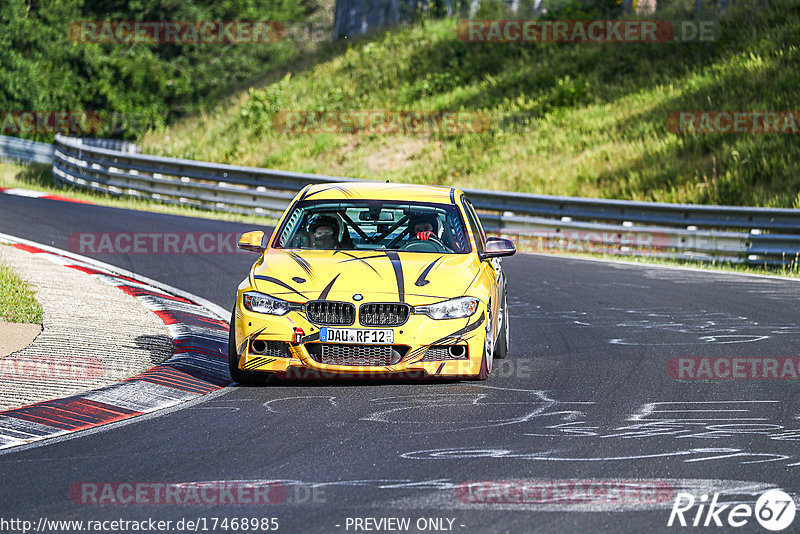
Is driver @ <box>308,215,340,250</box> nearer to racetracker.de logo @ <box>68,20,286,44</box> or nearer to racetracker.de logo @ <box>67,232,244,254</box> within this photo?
racetracker.de logo @ <box>67,232,244,254</box>

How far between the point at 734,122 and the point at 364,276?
1975cm

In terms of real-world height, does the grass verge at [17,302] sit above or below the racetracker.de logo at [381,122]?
below

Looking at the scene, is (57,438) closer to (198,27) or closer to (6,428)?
(6,428)

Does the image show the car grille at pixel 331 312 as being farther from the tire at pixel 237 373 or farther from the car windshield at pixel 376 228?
the car windshield at pixel 376 228

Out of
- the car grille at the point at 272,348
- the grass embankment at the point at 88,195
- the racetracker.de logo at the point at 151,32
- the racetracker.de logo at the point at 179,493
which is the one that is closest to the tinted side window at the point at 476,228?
the car grille at the point at 272,348

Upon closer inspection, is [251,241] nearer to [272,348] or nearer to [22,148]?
[272,348]

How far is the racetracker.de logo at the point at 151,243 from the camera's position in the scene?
16844 millimetres

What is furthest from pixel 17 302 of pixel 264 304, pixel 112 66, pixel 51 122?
pixel 51 122

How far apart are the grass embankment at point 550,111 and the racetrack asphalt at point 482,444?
14.1m

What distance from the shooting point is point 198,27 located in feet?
169

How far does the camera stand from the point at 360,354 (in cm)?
822

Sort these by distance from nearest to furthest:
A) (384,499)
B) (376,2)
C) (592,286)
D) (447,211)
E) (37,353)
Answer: (384,499) → (37,353) → (447,211) → (592,286) → (376,2)

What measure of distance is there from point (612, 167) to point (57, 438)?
21.0 m

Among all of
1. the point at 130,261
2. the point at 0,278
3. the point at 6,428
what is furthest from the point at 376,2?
the point at 6,428
